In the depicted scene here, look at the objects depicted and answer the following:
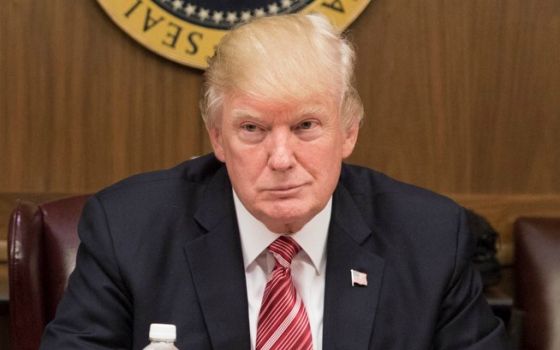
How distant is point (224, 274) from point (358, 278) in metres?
0.29

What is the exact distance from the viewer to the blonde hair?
2.12 m

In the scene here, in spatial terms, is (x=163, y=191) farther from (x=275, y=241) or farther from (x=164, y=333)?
(x=164, y=333)

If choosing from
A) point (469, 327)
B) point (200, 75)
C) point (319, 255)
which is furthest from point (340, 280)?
point (200, 75)

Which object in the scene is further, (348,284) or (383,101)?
(383,101)

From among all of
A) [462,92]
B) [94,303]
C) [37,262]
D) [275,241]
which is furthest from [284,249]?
[462,92]

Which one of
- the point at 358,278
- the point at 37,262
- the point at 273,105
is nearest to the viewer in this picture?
the point at 273,105

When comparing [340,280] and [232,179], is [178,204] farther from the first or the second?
[340,280]

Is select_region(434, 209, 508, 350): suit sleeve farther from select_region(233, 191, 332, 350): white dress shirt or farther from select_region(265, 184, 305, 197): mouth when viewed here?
select_region(265, 184, 305, 197): mouth

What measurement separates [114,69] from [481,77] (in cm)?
130

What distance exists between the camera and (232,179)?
2.25m

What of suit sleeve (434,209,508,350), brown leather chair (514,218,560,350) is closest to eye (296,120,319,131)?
suit sleeve (434,209,508,350)

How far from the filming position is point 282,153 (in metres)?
2.13

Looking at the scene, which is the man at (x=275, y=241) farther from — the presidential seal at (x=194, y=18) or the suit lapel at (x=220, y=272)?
the presidential seal at (x=194, y=18)

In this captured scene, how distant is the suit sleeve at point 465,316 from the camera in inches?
91.7
